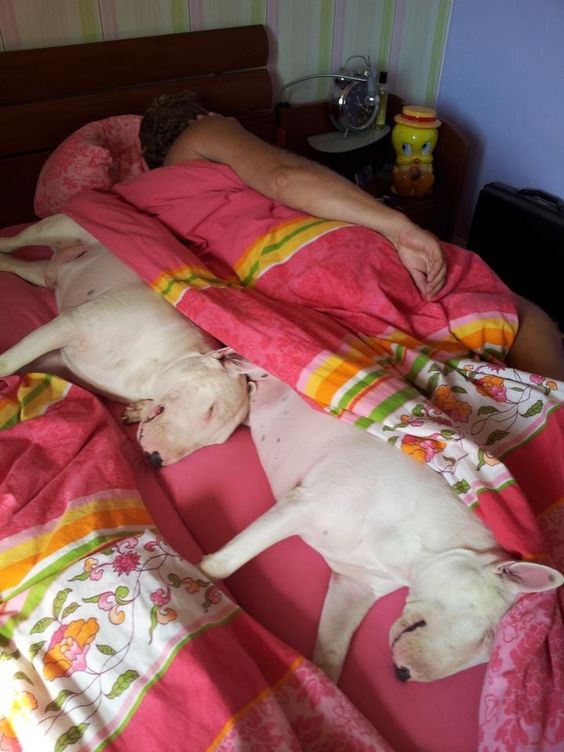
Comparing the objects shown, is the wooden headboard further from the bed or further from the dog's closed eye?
the dog's closed eye

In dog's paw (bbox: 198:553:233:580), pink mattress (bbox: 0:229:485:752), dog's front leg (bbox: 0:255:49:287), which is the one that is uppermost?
dog's front leg (bbox: 0:255:49:287)

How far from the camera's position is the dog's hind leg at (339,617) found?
98cm

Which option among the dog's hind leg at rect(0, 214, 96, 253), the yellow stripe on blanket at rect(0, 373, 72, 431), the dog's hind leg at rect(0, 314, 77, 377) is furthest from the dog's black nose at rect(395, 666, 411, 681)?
the dog's hind leg at rect(0, 214, 96, 253)

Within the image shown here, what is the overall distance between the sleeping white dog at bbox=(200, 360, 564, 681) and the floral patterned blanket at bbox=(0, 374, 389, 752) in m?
0.11

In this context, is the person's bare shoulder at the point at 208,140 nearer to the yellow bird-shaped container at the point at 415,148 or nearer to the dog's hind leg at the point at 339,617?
the yellow bird-shaped container at the point at 415,148

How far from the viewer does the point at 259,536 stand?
1086 millimetres

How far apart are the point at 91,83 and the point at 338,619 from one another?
5.98 feet

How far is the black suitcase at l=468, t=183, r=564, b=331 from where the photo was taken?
2217 mm

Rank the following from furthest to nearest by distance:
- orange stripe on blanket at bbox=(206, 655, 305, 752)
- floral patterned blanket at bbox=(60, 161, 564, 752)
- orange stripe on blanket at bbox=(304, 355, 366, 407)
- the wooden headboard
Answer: the wooden headboard, orange stripe on blanket at bbox=(304, 355, 366, 407), floral patterned blanket at bbox=(60, 161, 564, 752), orange stripe on blanket at bbox=(206, 655, 305, 752)

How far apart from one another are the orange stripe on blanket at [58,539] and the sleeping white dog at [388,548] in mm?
157

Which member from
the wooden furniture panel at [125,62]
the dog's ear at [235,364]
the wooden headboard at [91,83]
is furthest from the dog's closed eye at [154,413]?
the wooden furniture panel at [125,62]

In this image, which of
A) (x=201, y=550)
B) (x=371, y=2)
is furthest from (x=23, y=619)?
(x=371, y=2)

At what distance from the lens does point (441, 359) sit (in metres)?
1.32

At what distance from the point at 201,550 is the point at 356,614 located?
294 mm
